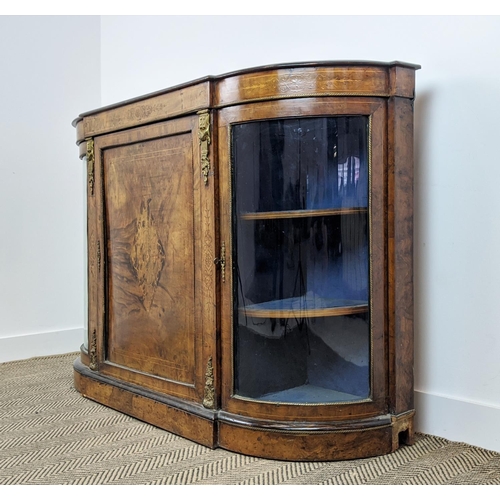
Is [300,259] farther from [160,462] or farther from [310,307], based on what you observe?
[160,462]

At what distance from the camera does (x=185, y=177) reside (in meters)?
2.32

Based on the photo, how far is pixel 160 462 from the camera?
2.04 m

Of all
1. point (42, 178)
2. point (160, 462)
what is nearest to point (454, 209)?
point (160, 462)

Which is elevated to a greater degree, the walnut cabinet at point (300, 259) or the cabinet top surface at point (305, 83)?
the cabinet top surface at point (305, 83)

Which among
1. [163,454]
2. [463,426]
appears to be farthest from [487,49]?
[163,454]

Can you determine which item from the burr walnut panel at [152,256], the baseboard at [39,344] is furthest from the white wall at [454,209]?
the baseboard at [39,344]

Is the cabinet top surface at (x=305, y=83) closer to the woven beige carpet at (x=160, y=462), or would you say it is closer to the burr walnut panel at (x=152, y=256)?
the burr walnut panel at (x=152, y=256)

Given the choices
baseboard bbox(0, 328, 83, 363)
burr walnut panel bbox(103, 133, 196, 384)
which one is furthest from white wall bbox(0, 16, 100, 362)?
burr walnut panel bbox(103, 133, 196, 384)

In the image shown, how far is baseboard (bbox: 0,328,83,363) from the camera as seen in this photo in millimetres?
3699

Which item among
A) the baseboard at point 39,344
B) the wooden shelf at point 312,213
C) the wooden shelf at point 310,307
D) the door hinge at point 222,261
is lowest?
the baseboard at point 39,344

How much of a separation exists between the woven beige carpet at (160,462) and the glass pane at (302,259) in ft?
0.81

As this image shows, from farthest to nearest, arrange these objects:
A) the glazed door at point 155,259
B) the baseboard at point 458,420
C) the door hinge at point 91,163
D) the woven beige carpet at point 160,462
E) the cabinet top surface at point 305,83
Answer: the door hinge at point 91,163
the glazed door at point 155,259
the baseboard at point 458,420
the cabinet top surface at point 305,83
the woven beige carpet at point 160,462

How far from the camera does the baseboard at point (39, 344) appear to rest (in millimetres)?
3699

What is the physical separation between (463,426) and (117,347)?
151 cm
